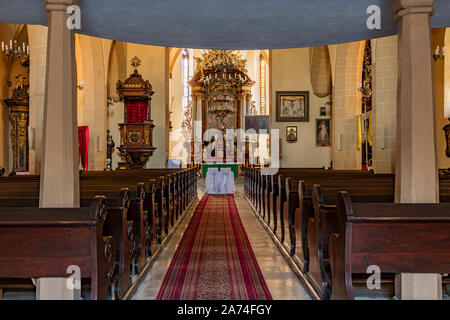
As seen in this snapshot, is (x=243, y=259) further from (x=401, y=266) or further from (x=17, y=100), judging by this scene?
(x=17, y=100)

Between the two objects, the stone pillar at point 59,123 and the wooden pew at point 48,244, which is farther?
the stone pillar at point 59,123

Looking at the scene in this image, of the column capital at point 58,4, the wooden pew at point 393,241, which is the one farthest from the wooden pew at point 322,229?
the column capital at point 58,4

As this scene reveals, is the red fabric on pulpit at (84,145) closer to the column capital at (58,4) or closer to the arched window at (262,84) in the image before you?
the column capital at (58,4)

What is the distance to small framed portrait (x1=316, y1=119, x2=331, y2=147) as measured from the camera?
14.8 meters

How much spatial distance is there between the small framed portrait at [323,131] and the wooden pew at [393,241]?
499 inches

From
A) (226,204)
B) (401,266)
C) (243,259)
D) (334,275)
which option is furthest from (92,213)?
(226,204)

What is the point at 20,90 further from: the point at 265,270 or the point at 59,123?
the point at 265,270

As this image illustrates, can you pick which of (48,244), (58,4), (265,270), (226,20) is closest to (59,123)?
(58,4)

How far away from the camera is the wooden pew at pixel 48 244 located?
2.26 m

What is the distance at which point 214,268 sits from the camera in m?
4.10

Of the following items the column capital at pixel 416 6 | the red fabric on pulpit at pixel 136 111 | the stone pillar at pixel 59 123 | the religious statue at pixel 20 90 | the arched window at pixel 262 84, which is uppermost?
the arched window at pixel 262 84

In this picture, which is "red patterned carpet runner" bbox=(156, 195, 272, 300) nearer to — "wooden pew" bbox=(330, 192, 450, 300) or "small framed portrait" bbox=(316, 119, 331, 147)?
"wooden pew" bbox=(330, 192, 450, 300)

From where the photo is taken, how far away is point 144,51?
14031 millimetres

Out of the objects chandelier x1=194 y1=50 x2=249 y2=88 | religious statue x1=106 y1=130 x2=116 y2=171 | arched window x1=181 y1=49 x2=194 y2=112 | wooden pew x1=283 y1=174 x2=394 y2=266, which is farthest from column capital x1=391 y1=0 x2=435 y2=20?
arched window x1=181 y1=49 x2=194 y2=112
